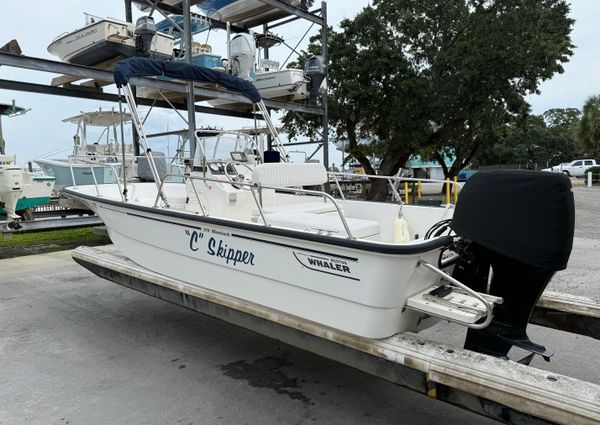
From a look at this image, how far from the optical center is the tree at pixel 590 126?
3175 centimetres

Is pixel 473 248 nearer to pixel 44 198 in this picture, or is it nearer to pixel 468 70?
pixel 44 198

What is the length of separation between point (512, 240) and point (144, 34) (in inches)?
311

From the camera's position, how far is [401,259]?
2463mm

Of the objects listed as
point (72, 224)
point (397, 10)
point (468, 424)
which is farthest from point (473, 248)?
point (397, 10)

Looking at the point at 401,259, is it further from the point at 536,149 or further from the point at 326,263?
the point at 536,149

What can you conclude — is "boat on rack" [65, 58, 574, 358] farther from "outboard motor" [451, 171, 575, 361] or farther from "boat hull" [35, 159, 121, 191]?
"boat hull" [35, 159, 121, 191]

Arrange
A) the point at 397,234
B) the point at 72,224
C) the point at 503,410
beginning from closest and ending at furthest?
the point at 503,410, the point at 397,234, the point at 72,224

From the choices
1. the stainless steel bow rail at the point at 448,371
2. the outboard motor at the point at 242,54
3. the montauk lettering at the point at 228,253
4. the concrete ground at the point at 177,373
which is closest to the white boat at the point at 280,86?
the outboard motor at the point at 242,54

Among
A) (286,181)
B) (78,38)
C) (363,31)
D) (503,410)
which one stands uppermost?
(363,31)

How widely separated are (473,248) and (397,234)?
46.6 inches

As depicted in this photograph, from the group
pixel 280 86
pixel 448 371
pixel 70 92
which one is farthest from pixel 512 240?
pixel 280 86

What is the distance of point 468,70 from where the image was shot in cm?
1439

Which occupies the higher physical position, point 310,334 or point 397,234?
point 397,234

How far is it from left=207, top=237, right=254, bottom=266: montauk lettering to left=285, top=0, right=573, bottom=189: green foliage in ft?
42.9
